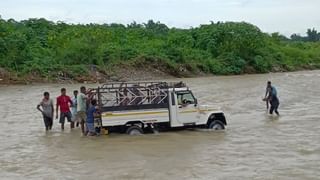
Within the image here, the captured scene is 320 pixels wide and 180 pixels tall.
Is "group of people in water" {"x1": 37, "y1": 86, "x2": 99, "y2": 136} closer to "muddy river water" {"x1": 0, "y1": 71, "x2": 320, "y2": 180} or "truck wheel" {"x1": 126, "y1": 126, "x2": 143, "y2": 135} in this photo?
"muddy river water" {"x1": 0, "y1": 71, "x2": 320, "y2": 180}

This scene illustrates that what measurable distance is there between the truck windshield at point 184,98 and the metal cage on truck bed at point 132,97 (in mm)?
445

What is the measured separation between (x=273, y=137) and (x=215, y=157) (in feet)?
13.4

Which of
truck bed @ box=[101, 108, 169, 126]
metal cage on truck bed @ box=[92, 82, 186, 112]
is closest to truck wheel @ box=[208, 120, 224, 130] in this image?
truck bed @ box=[101, 108, 169, 126]

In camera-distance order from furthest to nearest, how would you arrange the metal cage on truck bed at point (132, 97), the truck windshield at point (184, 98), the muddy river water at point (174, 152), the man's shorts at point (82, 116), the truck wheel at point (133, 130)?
the man's shorts at point (82, 116) → the truck windshield at point (184, 98) → the truck wheel at point (133, 130) → the metal cage on truck bed at point (132, 97) → the muddy river water at point (174, 152)

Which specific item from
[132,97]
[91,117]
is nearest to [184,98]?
[132,97]

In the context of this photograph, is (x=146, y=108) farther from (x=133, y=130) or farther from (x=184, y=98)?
(x=184, y=98)

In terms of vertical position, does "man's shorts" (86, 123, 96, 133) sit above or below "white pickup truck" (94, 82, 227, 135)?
below

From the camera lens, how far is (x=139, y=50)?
207ft

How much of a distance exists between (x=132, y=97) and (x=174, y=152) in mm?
3063

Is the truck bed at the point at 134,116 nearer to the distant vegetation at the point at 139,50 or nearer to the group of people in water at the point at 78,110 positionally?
the group of people in water at the point at 78,110

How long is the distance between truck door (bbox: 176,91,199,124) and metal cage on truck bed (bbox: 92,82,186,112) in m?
0.45

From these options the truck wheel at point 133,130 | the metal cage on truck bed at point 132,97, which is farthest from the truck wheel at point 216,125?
the truck wheel at point 133,130

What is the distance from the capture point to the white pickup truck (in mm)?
18359

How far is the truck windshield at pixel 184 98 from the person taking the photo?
18734 mm
